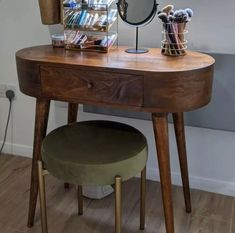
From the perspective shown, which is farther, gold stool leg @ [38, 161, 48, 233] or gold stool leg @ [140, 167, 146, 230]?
gold stool leg @ [140, 167, 146, 230]

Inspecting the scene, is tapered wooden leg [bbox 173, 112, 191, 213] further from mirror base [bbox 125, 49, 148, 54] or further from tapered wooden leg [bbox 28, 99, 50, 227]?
tapered wooden leg [bbox 28, 99, 50, 227]

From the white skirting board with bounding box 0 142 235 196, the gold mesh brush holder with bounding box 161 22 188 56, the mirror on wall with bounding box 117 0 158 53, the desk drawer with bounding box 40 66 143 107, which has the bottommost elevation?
the white skirting board with bounding box 0 142 235 196

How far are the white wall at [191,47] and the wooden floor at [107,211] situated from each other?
122 mm

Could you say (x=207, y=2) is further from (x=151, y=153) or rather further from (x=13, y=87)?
(x=13, y=87)

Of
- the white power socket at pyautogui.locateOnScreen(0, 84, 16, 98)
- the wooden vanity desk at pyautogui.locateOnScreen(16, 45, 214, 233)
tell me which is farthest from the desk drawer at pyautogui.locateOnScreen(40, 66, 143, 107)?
the white power socket at pyautogui.locateOnScreen(0, 84, 16, 98)

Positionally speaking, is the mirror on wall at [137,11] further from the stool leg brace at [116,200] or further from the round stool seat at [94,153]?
the stool leg brace at [116,200]

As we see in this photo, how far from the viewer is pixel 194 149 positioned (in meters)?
1.94

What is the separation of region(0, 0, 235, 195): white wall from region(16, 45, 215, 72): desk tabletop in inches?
9.5

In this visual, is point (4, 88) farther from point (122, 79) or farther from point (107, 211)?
point (122, 79)

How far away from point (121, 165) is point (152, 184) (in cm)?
79

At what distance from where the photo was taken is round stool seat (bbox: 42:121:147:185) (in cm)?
130

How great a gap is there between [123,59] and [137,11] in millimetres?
247

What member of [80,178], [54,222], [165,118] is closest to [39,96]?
[80,178]

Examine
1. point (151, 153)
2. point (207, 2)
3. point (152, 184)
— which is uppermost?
point (207, 2)
